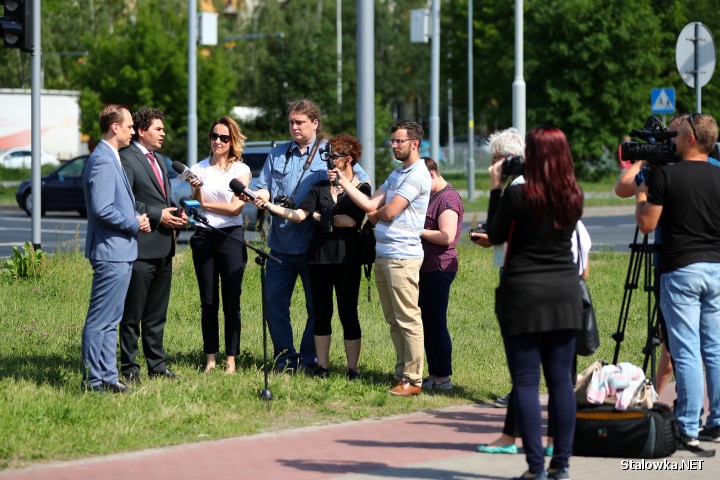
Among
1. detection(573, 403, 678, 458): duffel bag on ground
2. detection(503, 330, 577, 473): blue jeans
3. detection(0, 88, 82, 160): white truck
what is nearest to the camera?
detection(503, 330, 577, 473): blue jeans

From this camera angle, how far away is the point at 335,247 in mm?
9133

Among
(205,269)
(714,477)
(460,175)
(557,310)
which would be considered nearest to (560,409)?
(557,310)

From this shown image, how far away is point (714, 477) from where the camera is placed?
677cm

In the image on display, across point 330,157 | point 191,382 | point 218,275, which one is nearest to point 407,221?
point 330,157

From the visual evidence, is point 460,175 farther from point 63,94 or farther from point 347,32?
point 347,32

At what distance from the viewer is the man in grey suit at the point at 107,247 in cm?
848

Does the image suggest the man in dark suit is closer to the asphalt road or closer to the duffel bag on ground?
the duffel bag on ground

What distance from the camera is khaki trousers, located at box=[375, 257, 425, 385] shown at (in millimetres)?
8758

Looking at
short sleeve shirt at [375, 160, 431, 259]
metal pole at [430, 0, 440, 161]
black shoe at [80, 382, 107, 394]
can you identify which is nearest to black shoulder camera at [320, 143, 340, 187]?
short sleeve shirt at [375, 160, 431, 259]

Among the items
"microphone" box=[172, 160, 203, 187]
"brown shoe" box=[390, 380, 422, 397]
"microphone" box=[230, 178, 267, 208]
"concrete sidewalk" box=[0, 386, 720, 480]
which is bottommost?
"concrete sidewalk" box=[0, 386, 720, 480]

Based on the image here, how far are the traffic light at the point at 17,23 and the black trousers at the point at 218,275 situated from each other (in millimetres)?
5285

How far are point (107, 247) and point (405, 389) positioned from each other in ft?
7.62

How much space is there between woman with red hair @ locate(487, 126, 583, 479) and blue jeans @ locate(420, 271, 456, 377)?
271 centimetres

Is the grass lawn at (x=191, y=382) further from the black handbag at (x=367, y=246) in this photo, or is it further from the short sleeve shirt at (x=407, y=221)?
the short sleeve shirt at (x=407, y=221)
